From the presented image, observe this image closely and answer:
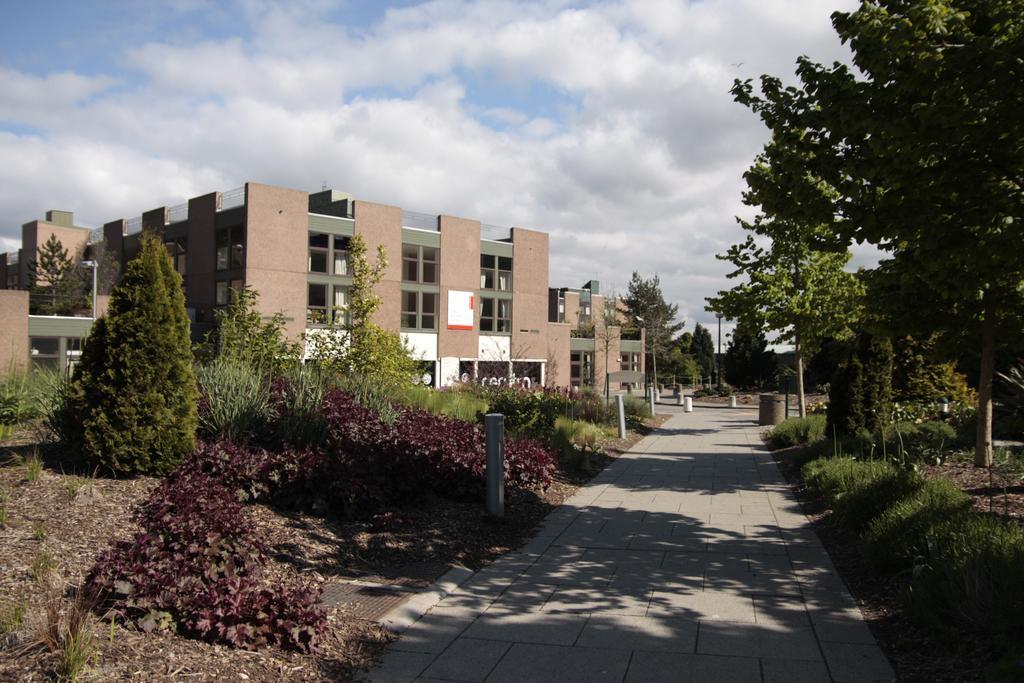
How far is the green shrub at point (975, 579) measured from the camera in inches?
173

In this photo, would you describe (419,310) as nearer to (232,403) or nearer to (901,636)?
(232,403)

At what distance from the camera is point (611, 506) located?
9.52 meters

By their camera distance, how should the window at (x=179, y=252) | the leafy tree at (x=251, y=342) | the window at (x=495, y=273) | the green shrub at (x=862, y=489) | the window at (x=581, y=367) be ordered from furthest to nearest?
the window at (x=581, y=367) → the window at (x=495, y=273) → the window at (x=179, y=252) → the leafy tree at (x=251, y=342) → the green shrub at (x=862, y=489)

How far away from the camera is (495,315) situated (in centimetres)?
4425

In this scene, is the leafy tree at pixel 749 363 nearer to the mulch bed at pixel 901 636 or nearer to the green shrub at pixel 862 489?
the green shrub at pixel 862 489

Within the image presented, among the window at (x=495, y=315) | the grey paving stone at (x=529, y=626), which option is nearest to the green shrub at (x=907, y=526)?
the grey paving stone at (x=529, y=626)

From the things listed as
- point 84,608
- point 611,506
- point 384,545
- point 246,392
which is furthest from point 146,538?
point 611,506

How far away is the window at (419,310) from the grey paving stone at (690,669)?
35.7 m

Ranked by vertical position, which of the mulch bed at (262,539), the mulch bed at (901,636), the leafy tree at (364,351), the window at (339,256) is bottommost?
the mulch bed at (901,636)

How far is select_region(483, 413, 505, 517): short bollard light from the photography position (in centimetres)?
805

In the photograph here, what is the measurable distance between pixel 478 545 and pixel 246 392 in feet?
11.1

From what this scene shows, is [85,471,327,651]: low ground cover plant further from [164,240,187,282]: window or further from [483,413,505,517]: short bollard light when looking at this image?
[164,240,187,282]: window

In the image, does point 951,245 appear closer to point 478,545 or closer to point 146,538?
point 478,545

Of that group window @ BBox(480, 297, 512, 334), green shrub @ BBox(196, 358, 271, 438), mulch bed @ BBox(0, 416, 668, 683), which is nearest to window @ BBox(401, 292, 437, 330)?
window @ BBox(480, 297, 512, 334)
